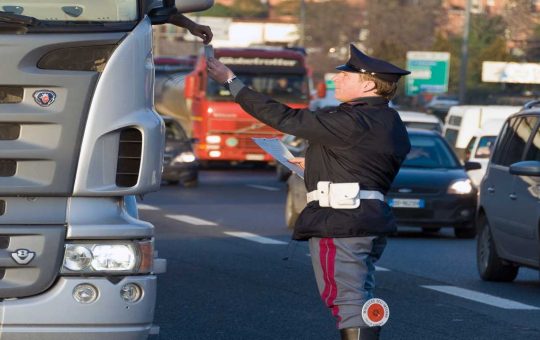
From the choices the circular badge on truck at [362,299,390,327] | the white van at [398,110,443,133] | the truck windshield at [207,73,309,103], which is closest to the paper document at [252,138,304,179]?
the circular badge on truck at [362,299,390,327]

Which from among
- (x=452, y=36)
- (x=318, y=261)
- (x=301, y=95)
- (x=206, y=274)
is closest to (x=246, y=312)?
(x=206, y=274)

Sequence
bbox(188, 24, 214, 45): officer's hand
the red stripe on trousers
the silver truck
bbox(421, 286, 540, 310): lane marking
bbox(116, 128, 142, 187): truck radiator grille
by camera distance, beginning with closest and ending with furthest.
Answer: the silver truck → bbox(116, 128, 142, 187): truck radiator grille → the red stripe on trousers → bbox(188, 24, 214, 45): officer's hand → bbox(421, 286, 540, 310): lane marking

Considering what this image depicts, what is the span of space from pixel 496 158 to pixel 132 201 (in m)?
8.66

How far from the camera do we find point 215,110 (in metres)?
40.2

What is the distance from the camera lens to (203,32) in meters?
8.53

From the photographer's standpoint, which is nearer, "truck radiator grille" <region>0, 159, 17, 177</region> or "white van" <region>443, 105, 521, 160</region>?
"truck radiator grille" <region>0, 159, 17, 177</region>

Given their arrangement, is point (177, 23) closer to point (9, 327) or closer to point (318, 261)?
point (318, 261)

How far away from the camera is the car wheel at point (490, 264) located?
15.5 metres

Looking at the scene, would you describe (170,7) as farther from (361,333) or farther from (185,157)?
(185,157)

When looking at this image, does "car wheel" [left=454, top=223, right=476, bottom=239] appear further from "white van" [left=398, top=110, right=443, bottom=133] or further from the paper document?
the paper document

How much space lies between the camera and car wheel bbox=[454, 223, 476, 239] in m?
22.8

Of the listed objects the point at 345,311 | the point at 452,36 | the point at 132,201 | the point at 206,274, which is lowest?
the point at 452,36

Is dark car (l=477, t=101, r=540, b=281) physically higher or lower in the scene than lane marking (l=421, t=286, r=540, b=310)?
higher

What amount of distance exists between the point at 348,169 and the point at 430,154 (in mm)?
16230
